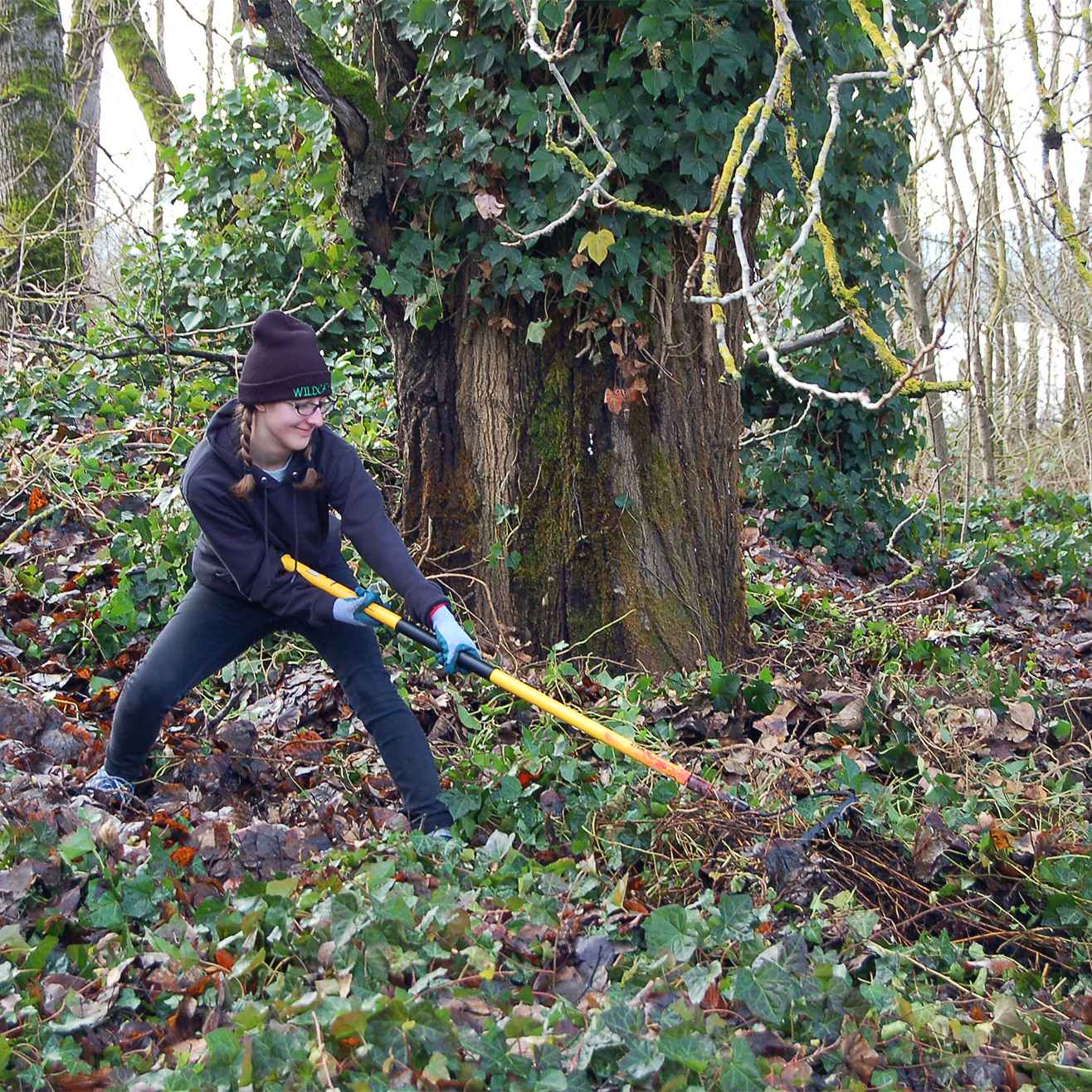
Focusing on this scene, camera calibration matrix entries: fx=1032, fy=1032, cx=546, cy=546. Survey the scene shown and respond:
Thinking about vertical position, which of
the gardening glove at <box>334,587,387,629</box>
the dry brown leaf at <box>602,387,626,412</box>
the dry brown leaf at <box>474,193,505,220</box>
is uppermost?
the dry brown leaf at <box>474,193,505,220</box>

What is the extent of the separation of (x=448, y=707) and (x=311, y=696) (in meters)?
0.58

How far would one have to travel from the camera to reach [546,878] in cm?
293

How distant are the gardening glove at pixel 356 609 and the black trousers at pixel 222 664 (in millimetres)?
139

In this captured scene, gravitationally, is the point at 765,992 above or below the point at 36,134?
below

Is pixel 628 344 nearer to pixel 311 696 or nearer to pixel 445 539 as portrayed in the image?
pixel 445 539

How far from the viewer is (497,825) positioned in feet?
11.3

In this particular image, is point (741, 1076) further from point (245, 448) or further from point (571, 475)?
point (571, 475)

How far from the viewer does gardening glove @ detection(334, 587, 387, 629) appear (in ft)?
10.7

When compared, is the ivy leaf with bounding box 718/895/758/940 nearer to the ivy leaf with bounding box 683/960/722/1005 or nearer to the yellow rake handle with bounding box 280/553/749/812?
the ivy leaf with bounding box 683/960/722/1005

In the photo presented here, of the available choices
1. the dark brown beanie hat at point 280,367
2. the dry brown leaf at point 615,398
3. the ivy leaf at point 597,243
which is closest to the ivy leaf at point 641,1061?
the dark brown beanie hat at point 280,367

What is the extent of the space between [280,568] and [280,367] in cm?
64

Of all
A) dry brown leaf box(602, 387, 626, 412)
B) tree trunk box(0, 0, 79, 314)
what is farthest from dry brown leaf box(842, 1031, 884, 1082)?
tree trunk box(0, 0, 79, 314)

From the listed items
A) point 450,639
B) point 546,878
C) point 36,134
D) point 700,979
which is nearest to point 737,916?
point 700,979

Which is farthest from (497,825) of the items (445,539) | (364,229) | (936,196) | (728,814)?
(936,196)
